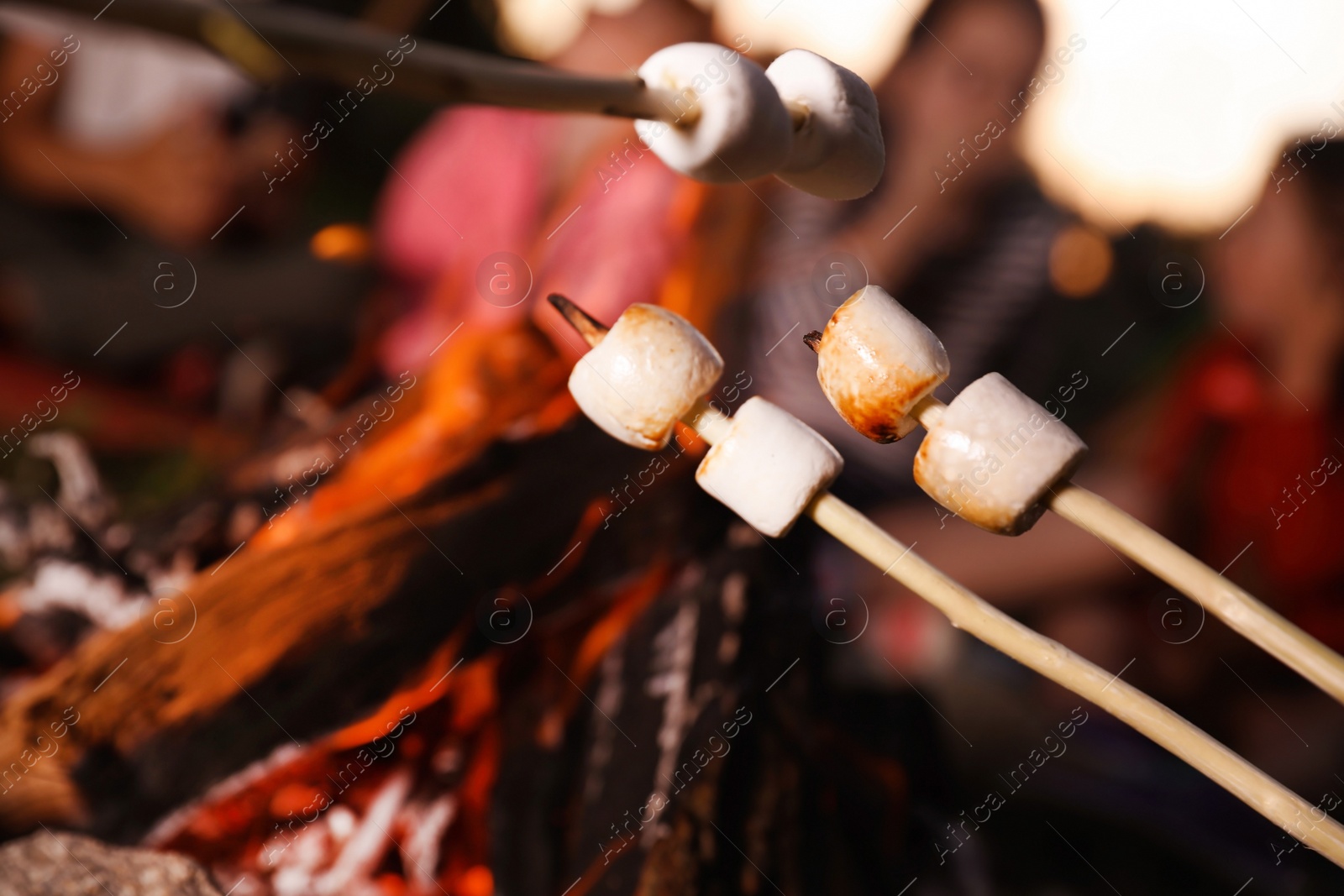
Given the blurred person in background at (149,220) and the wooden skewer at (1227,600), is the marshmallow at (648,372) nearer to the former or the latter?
the wooden skewer at (1227,600)

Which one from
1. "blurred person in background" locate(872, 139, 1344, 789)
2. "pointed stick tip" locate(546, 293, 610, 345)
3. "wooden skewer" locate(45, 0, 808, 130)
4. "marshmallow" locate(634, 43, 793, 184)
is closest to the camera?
"wooden skewer" locate(45, 0, 808, 130)

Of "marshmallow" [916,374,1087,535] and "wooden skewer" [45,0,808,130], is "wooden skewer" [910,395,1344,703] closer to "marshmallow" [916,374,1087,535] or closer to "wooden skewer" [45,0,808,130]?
"marshmallow" [916,374,1087,535]

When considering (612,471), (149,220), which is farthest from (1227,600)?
(149,220)

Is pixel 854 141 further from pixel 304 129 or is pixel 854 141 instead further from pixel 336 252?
pixel 304 129

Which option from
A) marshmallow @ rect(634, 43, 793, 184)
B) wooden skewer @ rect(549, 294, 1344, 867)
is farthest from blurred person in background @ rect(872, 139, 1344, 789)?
marshmallow @ rect(634, 43, 793, 184)

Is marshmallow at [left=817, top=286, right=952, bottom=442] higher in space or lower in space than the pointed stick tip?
higher

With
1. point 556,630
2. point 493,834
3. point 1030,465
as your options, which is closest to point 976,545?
point 556,630
